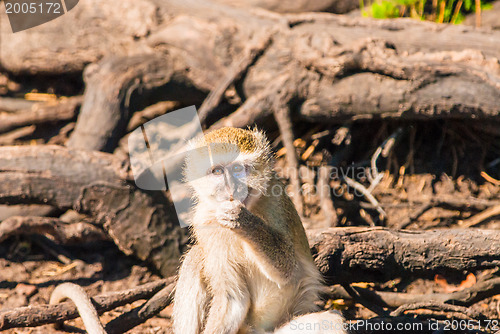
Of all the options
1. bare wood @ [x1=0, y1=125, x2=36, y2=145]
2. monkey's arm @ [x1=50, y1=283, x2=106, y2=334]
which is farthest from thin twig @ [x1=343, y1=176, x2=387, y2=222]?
bare wood @ [x1=0, y1=125, x2=36, y2=145]

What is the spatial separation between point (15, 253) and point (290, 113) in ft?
7.92

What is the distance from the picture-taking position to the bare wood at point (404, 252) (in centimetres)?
305

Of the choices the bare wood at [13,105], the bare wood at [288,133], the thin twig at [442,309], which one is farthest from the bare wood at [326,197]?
the bare wood at [13,105]

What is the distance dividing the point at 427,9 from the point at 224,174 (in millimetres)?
3738

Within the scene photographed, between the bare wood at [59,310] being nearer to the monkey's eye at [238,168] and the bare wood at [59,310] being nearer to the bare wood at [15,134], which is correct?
the monkey's eye at [238,168]

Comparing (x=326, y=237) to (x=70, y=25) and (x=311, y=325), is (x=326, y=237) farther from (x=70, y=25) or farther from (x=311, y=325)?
(x=70, y=25)

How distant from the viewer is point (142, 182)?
3.85m

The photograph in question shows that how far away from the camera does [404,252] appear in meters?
3.11

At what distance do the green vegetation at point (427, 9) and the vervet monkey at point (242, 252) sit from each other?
2.82 metres

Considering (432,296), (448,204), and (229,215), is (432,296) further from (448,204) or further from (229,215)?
(229,215)

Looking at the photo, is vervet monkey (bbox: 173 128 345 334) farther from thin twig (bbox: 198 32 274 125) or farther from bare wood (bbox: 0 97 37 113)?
bare wood (bbox: 0 97 37 113)

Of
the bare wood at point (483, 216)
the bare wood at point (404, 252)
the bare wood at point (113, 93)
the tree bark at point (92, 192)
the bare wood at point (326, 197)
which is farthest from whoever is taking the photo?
the bare wood at point (113, 93)

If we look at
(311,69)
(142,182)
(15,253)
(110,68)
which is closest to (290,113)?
(311,69)

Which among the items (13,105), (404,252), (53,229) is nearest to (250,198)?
(404,252)
